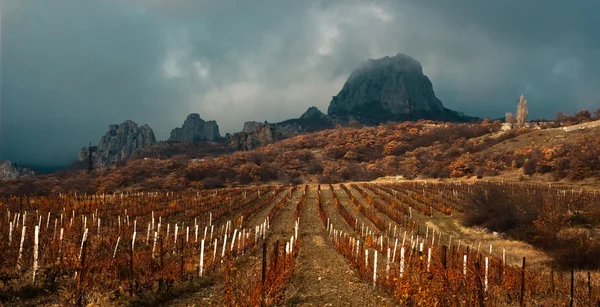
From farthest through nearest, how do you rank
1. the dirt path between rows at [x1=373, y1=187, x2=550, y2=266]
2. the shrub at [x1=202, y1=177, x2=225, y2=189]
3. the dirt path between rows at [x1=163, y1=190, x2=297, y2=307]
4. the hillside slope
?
the shrub at [x1=202, y1=177, x2=225, y2=189], the hillside slope, the dirt path between rows at [x1=373, y1=187, x2=550, y2=266], the dirt path between rows at [x1=163, y1=190, x2=297, y2=307]

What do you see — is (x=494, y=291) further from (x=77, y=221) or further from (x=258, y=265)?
(x=77, y=221)

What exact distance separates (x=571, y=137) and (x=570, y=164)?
69.3ft

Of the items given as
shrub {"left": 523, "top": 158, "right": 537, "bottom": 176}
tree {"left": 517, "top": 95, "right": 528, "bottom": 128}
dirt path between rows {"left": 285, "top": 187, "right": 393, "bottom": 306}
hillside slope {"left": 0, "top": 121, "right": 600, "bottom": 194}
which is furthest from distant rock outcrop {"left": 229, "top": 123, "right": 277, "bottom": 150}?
dirt path between rows {"left": 285, "top": 187, "right": 393, "bottom": 306}

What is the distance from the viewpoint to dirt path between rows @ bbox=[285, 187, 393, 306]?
9023mm

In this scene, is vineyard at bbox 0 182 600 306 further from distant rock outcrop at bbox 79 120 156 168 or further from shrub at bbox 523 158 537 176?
distant rock outcrop at bbox 79 120 156 168

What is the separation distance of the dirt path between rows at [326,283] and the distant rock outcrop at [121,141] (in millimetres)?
158085

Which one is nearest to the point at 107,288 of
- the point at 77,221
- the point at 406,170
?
the point at 77,221

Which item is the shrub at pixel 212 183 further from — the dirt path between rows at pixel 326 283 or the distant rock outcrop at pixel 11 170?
the distant rock outcrop at pixel 11 170

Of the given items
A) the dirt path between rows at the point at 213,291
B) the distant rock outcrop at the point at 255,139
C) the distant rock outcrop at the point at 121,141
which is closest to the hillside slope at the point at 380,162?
the distant rock outcrop at the point at 255,139

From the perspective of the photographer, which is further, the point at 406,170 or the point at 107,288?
the point at 406,170

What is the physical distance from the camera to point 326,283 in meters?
10.8

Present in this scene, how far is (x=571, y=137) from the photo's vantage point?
178 feet

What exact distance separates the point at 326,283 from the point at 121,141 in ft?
582

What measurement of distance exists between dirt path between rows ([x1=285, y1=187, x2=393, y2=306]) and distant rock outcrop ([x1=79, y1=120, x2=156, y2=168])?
15809 cm
